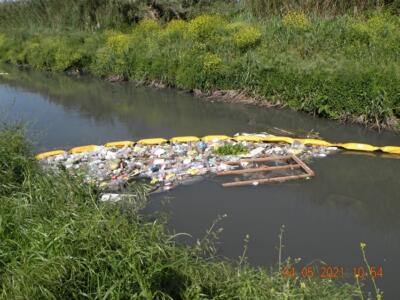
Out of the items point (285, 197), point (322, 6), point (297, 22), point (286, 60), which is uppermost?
point (322, 6)

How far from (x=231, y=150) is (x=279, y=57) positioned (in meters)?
4.48

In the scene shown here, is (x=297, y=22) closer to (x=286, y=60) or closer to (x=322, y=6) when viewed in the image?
(x=286, y=60)

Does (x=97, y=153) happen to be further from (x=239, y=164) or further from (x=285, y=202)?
(x=285, y=202)

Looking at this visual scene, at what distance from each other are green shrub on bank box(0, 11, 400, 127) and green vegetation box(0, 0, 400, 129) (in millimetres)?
22

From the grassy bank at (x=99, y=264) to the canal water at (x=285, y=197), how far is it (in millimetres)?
1591

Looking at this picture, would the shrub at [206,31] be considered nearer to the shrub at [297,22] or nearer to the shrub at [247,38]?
the shrub at [247,38]

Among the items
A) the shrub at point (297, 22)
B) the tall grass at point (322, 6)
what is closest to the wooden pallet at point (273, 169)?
the shrub at point (297, 22)

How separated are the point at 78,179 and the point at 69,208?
835 mm

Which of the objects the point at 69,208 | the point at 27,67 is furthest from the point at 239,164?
the point at 27,67

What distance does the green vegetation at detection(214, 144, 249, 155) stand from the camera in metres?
7.67

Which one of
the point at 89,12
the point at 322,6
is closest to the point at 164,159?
the point at 322,6

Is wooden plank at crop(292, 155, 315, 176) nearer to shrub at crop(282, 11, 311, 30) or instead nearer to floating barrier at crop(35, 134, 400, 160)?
floating barrier at crop(35, 134, 400, 160)

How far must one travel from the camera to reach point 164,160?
7488mm
